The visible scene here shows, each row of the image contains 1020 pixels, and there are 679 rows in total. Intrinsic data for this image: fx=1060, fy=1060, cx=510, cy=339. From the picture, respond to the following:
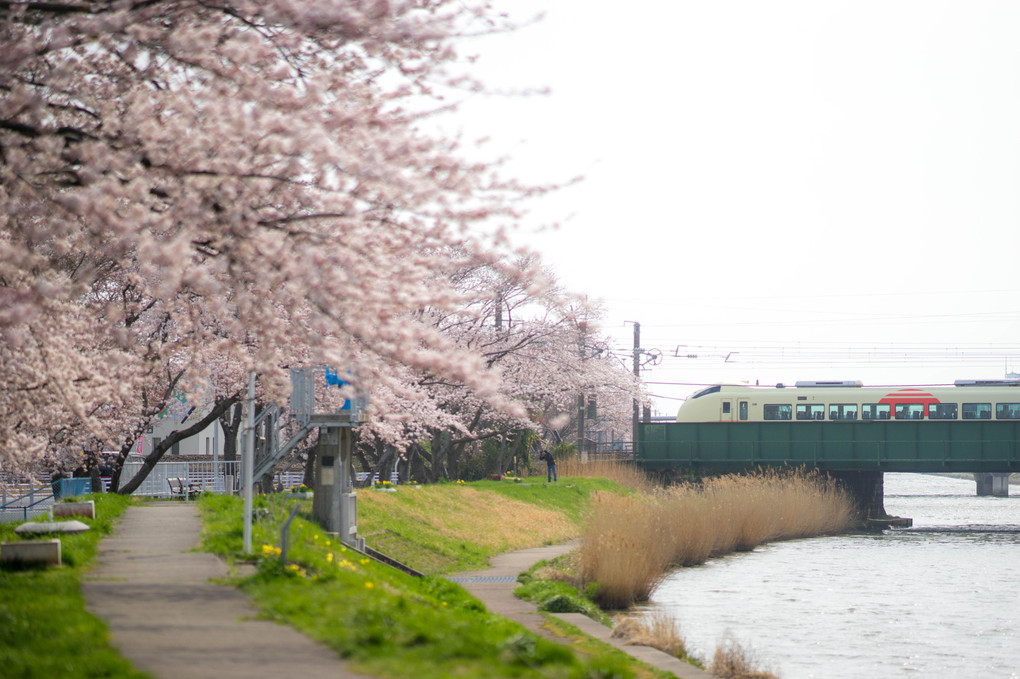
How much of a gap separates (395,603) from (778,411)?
4537cm

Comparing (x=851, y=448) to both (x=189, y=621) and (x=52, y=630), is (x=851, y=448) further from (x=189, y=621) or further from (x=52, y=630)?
(x=52, y=630)

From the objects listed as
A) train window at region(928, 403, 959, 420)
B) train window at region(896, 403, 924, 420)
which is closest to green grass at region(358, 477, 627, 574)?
train window at region(896, 403, 924, 420)

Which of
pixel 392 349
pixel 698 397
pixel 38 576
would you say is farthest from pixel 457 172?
pixel 698 397

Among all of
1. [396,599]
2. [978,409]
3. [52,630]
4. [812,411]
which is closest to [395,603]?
[396,599]

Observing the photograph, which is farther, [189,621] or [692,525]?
[692,525]

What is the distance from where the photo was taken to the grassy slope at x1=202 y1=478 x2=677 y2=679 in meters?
7.64

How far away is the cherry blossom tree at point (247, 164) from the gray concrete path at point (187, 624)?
2.50 m

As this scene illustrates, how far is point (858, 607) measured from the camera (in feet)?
77.2

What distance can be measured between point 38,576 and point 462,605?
5.68 metres

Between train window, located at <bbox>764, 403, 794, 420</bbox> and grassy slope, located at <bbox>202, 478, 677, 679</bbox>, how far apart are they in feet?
95.3

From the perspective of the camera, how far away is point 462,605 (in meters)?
14.4

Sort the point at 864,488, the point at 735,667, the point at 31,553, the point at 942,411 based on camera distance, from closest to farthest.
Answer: the point at 31,553
the point at 735,667
the point at 942,411
the point at 864,488

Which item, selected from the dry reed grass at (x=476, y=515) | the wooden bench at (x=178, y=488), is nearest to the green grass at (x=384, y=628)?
the dry reed grass at (x=476, y=515)

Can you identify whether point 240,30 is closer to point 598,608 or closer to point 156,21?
point 156,21
